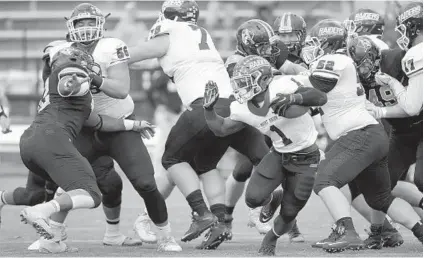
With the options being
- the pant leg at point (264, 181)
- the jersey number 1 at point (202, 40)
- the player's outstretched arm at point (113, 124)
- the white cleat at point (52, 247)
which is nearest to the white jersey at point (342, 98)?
the pant leg at point (264, 181)

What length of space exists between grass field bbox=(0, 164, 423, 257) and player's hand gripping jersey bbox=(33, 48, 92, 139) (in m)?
0.90

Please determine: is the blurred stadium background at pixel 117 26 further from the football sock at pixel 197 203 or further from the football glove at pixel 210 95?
the football glove at pixel 210 95

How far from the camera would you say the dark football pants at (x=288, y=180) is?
7.39 metres

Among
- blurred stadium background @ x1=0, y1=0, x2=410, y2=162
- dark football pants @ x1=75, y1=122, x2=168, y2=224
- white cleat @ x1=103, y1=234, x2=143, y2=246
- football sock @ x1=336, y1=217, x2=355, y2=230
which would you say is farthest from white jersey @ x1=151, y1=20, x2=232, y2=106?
blurred stadium background @ x1=0, y1=0, x2=410, y2=162

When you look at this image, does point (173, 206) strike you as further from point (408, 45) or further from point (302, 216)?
point (408, 45)

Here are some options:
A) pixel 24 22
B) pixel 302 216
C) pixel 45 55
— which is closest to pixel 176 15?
pixel 45 55

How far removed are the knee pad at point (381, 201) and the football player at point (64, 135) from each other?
1.94 m

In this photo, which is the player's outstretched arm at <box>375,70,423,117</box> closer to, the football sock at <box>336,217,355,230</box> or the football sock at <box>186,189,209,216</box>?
the football sock at <box>336,217,355,230</box>

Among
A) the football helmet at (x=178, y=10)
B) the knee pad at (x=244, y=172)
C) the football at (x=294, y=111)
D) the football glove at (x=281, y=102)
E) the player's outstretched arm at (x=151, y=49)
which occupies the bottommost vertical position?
the knee pad at (x=244, y=172)

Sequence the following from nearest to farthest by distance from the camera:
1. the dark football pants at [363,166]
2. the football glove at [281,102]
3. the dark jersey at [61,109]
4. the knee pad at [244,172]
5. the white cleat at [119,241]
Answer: the football glove at [281,102] < the dark jersey at [61,109] < the dark football pants at [363,166] < the white cleat at [119,241] < the knee pad at [244,172]

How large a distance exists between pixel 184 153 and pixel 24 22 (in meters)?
10.0

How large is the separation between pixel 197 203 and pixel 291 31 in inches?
68.3

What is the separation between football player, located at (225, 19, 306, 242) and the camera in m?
8.17

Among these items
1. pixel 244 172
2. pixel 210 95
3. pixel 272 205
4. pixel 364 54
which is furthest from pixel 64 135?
pixel 364 54
